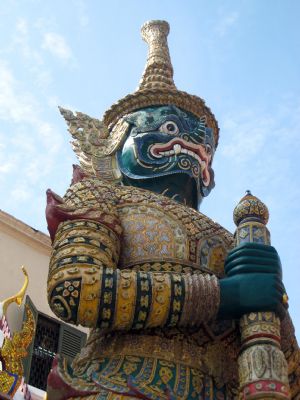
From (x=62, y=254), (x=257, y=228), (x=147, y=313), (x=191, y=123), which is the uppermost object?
(x=191, y=123)

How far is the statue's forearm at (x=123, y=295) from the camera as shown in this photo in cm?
398

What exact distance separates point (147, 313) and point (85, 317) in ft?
1.06

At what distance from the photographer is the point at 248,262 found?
164 inches

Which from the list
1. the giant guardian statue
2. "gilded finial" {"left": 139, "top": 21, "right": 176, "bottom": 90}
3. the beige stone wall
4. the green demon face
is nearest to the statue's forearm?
the giant guardian statue

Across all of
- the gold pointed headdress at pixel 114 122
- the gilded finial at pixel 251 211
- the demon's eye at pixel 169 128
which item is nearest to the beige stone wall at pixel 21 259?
the gold pointed headdress at pixel 114 122

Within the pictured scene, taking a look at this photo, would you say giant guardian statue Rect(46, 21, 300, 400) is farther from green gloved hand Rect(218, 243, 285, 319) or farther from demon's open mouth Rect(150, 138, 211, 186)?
demon's open mouth Rect(150, 138, 211, 186)

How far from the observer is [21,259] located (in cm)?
1098

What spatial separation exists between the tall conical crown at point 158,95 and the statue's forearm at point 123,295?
1.87 metres

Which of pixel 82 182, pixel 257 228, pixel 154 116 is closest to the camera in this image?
pixel 257 228

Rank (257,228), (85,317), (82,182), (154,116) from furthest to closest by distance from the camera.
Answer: (154,116), (82,182), (257,228), (85,317)

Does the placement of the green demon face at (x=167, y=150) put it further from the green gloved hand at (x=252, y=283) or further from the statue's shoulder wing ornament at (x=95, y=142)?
the green gloved hand at (x=252, y=283)

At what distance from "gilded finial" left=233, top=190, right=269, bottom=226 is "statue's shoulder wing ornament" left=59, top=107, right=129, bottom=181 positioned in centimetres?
121

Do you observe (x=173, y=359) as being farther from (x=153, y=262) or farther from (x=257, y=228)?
(x=257, y=228)

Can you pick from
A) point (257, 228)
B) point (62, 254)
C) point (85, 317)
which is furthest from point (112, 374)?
point (257, 228)
